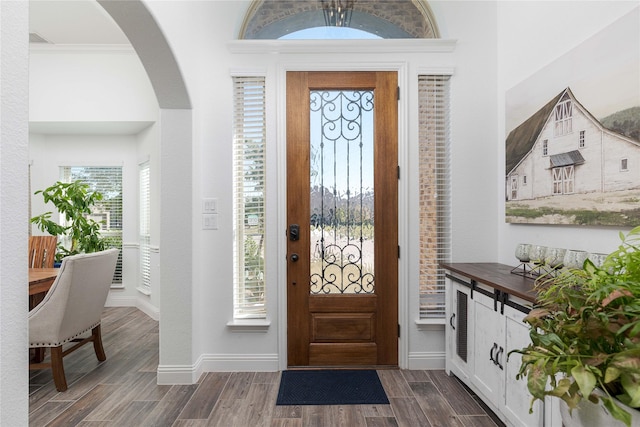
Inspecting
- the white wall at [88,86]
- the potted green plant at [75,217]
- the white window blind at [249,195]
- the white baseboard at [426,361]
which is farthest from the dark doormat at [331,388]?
the white wall at [88,86]

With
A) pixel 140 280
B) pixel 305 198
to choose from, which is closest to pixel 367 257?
pixel 305 198

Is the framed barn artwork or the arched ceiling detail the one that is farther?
the arched ceiling detail

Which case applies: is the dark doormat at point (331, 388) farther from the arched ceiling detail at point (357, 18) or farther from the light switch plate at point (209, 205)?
the arched ceiling detail at point (357, 18)

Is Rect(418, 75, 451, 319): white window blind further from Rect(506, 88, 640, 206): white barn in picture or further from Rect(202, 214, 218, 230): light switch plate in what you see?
Rect(202, 214, 218, 230): light switch plate

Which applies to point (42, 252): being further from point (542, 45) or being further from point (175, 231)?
point (542, 45)

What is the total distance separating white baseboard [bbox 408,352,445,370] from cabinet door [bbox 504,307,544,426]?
90cm

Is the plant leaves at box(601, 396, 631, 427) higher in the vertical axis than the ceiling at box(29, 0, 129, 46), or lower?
lower

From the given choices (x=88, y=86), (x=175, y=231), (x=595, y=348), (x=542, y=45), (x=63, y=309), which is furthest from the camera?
(x=88, y=86)

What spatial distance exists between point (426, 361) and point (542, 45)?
2.47m

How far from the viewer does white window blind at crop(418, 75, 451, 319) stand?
284 centimetres

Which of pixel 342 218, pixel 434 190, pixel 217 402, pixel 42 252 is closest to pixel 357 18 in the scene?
pixel 434 190

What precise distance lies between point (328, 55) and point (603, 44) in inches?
70.9

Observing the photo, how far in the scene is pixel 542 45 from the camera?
7.48 ft

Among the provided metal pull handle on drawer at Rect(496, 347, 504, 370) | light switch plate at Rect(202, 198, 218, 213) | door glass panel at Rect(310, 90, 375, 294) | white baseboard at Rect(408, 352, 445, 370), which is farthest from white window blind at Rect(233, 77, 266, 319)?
metal pull handle on drawer at Rect(496, 347, 504, 370)
